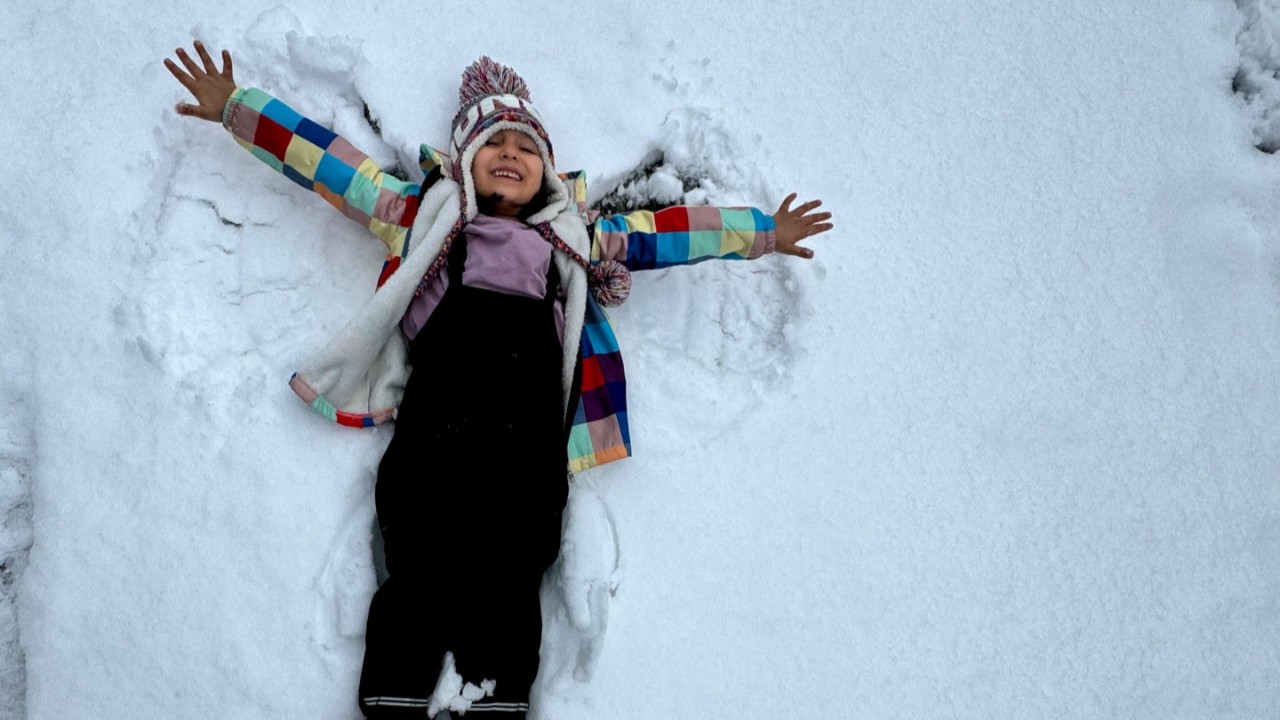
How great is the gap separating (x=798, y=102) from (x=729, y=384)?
72cm

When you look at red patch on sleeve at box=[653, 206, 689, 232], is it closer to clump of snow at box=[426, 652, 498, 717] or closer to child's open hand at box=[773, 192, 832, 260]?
child's open hand at box=[773, 192, 832, 260]

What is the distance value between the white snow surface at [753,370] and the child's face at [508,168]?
0.21 meters

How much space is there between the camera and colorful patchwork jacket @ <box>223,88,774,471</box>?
5.63 ft

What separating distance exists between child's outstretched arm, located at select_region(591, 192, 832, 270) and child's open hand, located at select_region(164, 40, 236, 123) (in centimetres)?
80

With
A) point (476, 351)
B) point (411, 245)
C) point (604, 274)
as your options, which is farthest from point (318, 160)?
point (604, 274)

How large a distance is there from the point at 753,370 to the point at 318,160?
1.02 m

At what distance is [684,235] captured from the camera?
1.85m

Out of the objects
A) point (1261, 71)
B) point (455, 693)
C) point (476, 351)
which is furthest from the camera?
point (1261, 71)

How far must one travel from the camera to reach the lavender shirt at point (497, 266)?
1.75m

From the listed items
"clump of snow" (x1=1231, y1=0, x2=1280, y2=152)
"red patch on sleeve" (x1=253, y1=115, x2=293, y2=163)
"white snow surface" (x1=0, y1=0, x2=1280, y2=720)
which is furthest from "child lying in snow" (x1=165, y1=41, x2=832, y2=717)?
"clump of snow" (x1=1231, y1=0, x2=1280, y2=152)

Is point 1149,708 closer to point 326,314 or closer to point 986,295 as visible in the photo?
point 986,295

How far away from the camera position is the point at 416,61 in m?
1.98

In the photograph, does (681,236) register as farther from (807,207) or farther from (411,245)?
(411,245)

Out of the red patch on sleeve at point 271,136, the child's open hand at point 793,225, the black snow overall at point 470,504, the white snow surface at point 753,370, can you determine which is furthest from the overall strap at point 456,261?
the child's open hand at point 793,225
